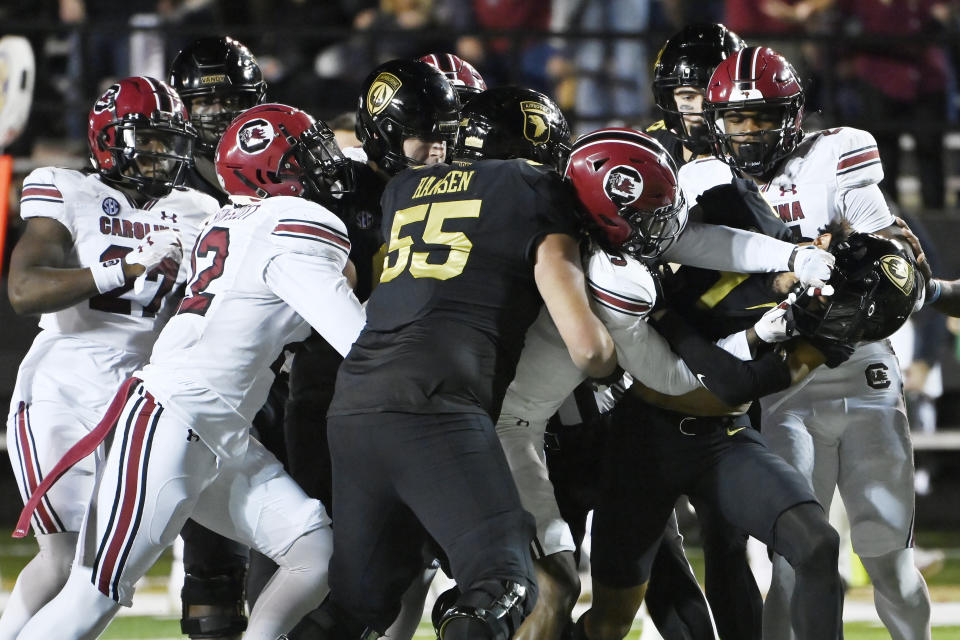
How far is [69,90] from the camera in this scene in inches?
369

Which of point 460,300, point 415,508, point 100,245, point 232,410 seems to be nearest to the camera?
point 415,508

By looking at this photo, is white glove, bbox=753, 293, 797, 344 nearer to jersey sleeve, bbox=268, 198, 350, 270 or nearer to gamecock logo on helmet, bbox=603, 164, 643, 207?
gamecock logo on helmet, bbox=603, 164, 643, 207

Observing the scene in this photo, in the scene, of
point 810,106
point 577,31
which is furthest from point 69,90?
point 810,106

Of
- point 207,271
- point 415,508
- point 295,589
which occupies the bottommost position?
point 295,589

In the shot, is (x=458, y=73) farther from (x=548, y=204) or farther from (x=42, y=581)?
(x=42, y=581)

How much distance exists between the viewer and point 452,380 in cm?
349

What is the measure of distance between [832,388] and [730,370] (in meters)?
0.95

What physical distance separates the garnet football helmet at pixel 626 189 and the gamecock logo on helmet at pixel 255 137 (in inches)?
36.7

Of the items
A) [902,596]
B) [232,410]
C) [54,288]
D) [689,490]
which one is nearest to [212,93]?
[54,288]

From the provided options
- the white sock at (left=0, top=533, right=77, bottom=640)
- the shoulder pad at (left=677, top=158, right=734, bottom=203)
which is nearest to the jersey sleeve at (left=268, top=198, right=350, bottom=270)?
the shoulder pad at (left=677, top=158, right=734, bottom=203)

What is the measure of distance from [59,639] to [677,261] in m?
2.00

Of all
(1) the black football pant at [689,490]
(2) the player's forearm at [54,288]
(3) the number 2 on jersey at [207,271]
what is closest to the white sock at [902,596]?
(1) the black football pant at [689,490]

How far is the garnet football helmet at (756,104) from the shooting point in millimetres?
4496

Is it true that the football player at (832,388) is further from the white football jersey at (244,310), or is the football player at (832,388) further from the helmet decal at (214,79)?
the helmet decal at (214,79)
